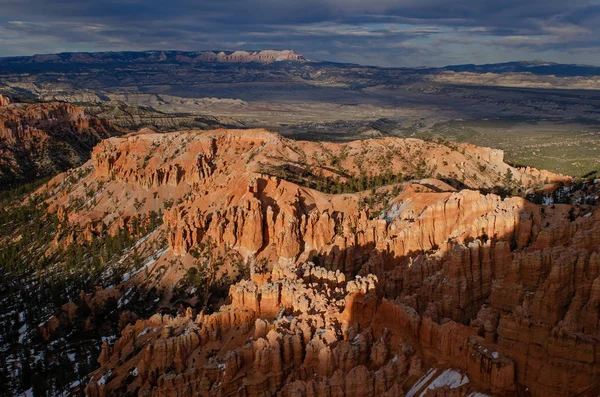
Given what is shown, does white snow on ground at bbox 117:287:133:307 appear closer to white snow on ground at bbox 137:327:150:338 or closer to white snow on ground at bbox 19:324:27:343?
white snow on ground at bbox 19:324:27:343

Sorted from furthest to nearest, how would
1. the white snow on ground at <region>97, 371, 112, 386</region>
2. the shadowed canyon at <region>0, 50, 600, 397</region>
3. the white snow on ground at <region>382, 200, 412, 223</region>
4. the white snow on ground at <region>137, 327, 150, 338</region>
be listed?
1. the white snow on ground at <region>382, 200, 412, 223</region>
2. the white snow on ground at <region>137, 327, 150, 338</region>
3. the white snow on ground at <region>97, 371, 112, 386</region>
4. the shadowed canyon at <region>0, 50, 600, 397</region>

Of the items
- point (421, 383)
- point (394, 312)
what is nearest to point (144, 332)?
point (394, 312)

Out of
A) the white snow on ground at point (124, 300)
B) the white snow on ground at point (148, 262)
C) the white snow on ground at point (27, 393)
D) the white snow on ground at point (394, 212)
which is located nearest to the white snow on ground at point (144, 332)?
the white snow on ground at point (27, 393)

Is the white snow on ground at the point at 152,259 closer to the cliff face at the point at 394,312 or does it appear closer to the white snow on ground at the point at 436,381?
the cliff face at the point at 394,312

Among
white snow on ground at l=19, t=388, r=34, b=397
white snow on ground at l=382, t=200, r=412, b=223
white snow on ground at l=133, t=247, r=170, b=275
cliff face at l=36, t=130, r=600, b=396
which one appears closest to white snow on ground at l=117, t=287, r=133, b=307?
cliff face at l=36, t=130, r=600, b=396

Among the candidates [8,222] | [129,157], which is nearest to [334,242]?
[129,157]

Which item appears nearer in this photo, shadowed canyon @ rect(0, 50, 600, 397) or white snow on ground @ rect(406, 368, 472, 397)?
white snow on ground @ rect(406, 368, 472, 397)
